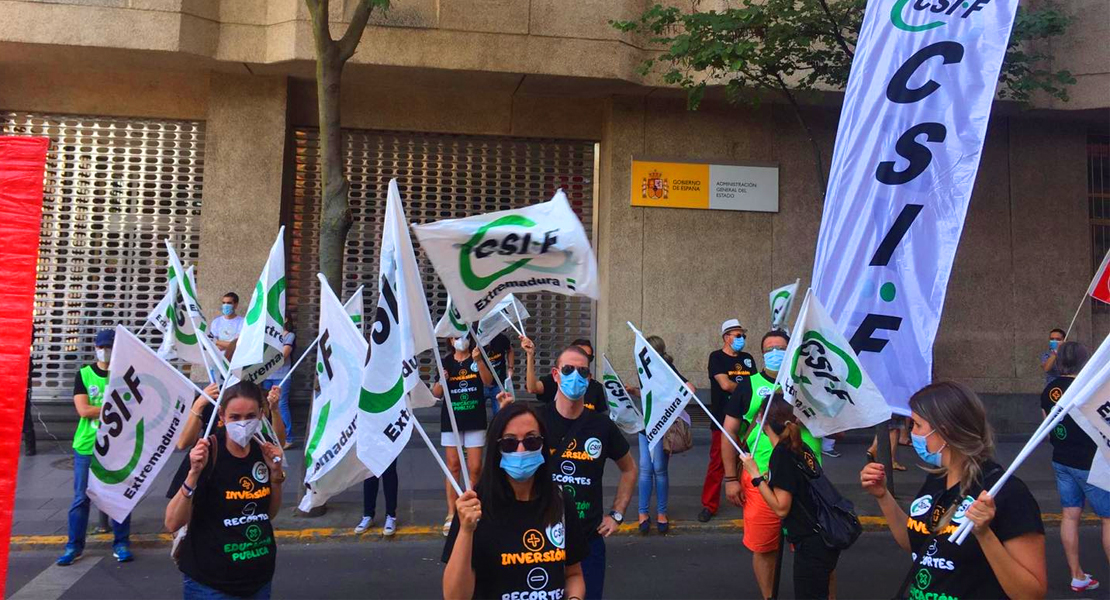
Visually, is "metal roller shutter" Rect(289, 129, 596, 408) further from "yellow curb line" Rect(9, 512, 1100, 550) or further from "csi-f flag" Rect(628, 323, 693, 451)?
"csi-f flag" Rect(628, 323, 693, 451)

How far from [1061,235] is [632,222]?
700 centimetres

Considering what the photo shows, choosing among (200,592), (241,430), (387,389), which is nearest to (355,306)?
(387,389)

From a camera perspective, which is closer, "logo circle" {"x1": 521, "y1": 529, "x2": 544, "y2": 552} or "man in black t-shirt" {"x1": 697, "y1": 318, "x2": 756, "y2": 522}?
"logo circle" {"x1": 521, "y1": 529, "x2": 544, "y2": 552}

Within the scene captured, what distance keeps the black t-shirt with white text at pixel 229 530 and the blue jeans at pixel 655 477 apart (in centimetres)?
459

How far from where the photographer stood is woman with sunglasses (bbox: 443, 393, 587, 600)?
9.49ft

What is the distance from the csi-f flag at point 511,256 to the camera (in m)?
3.98

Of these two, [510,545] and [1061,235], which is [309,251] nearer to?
[510,545]

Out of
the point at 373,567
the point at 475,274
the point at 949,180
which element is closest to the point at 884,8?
the point at 949,180

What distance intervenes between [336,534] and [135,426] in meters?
3.27

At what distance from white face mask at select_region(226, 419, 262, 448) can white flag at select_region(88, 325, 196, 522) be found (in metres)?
0.98

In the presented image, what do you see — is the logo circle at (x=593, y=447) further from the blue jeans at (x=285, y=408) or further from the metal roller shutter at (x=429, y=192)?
the metal roller shutter at (x=429, y=192)

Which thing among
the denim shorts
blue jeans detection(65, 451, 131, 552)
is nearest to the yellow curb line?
blue jeans detection(65, 451, 131, 552)

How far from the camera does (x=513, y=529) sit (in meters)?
3.05

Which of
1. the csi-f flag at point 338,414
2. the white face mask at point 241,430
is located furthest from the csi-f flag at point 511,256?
the white face mask at point 241,430
